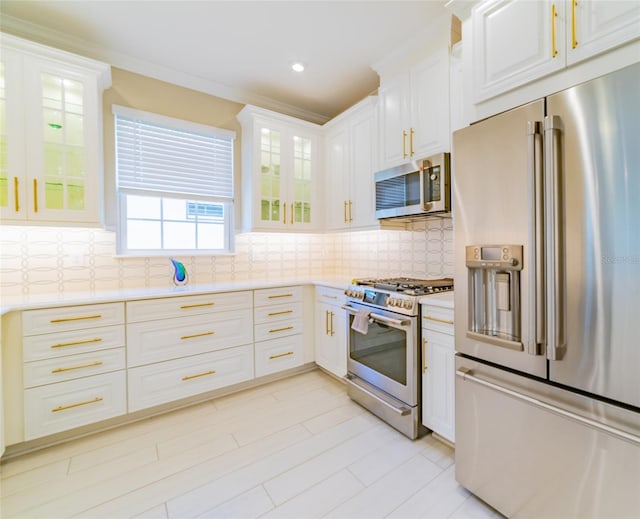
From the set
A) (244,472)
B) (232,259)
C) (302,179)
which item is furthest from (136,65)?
(244,472)

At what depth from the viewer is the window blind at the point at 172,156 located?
2.60 m

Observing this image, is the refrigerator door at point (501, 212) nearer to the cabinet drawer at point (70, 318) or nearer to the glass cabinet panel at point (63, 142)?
the cabinet drawer at point (70, 318)

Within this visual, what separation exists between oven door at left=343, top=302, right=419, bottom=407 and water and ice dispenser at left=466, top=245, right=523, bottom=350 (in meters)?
0.54

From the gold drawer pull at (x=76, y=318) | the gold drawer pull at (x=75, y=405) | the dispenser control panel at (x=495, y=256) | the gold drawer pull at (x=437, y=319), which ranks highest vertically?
the dispenser control panel at (x=495, y=256)

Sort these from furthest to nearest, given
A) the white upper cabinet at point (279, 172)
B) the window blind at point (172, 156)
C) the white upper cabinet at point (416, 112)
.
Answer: the white upper cabinet at point (279, 172) → the window blind at point (172, 156) → the white upper cabinet at point (416, 112)

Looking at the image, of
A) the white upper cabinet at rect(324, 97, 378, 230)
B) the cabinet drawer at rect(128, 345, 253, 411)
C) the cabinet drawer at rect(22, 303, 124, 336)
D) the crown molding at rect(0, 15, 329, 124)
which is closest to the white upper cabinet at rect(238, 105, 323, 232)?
the white upper cabinet at rect(324, 97, 378, 230)

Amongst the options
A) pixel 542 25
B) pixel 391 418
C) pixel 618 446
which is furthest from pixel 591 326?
pixel 391 418

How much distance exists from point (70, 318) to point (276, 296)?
1500mm

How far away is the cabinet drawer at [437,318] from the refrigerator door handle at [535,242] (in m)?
0.53

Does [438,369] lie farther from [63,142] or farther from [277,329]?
[63,142]

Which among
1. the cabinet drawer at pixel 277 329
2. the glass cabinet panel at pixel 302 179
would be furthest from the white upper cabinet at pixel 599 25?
the cabinet drawer at pixel 277 329

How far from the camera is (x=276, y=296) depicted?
280 centimetres

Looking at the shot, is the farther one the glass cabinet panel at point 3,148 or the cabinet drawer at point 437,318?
the glass cabinet panel at point 3,148

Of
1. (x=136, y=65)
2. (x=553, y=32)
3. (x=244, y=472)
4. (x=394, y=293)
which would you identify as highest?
(x=136, y=65)
